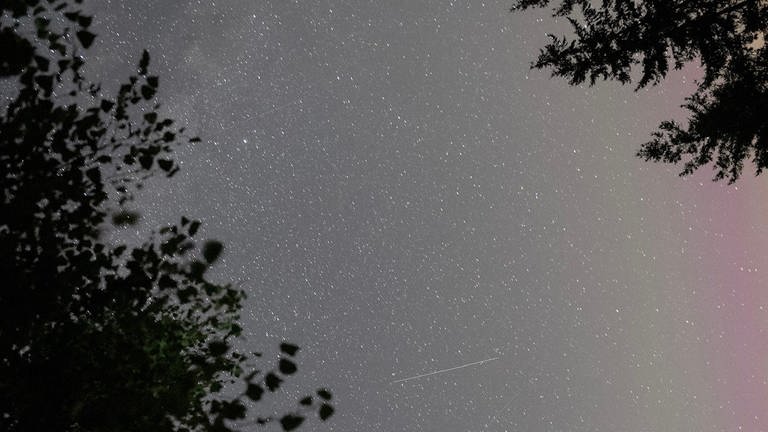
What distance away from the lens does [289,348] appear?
3355mm

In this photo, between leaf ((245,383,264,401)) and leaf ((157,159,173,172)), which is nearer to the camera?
leaf ((245,383,264,401))

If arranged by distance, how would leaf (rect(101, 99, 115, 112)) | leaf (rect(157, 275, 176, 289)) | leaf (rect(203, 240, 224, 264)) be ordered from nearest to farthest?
1. leaf (rect(203, 240, 224, 264))
2. leaf (rect(157, 275, 176, 289))
3. leaf (rect(101, 99, 115, 112))

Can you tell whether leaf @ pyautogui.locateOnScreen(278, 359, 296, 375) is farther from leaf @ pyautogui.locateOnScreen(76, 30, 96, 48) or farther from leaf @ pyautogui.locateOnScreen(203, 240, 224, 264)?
leaf @ pyautogui.locateOnScreen(76, 30, 96, 48)

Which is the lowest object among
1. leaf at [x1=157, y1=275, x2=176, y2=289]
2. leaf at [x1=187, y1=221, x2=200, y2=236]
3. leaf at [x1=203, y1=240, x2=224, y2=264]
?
leaf at [x1=203, y1=240, x2=224, y2=264]

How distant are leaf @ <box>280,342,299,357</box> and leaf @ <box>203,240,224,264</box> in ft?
2.02

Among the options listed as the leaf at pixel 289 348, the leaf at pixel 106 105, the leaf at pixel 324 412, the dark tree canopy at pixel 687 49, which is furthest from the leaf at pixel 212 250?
Answer: the dark tree canopy at pixel 687 49

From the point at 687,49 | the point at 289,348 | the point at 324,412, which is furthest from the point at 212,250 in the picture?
the point at 687,49

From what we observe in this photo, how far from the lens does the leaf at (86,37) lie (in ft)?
11.0

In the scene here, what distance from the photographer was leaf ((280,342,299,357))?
3.33 metres

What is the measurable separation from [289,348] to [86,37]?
6.94 ft

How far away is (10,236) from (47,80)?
0.99 meters

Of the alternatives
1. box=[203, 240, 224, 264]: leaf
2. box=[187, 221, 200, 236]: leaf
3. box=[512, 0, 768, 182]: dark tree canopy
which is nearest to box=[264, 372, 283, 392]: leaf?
box=[203, 240, 224, 264]: leaf

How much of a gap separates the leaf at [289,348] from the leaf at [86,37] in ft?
6.72

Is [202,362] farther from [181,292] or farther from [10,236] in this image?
[10,236]
